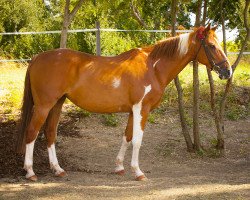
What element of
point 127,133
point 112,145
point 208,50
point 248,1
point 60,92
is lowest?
point 112,145

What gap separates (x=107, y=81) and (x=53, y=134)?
1050 mm

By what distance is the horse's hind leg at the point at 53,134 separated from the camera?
22.1ft

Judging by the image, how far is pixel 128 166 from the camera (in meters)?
7.82

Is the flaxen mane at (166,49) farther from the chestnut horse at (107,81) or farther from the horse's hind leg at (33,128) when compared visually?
the horse's hind leg at (33,128)

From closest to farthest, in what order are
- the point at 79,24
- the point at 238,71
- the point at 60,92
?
the point at 60,92, the point at 238,71, the point at 79,24

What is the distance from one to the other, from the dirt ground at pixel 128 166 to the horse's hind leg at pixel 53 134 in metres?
0.13

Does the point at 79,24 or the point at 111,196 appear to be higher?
the point at 79,24

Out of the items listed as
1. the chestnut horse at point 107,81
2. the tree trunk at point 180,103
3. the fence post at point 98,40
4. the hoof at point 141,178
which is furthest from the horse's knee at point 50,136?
the fence post at point 98,40

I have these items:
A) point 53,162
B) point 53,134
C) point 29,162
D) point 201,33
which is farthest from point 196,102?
point 29,162

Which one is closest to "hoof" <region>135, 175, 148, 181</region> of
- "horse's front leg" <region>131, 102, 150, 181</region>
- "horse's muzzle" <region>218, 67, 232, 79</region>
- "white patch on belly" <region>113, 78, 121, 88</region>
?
"horse's front leg" <region>131, 102, 150, 181</region>

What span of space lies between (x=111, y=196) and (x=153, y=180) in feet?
4.42

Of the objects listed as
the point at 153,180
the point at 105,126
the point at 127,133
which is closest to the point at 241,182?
the point at 153,180

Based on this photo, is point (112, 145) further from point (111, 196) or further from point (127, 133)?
point (111, 196)

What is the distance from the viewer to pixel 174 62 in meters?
6.90
